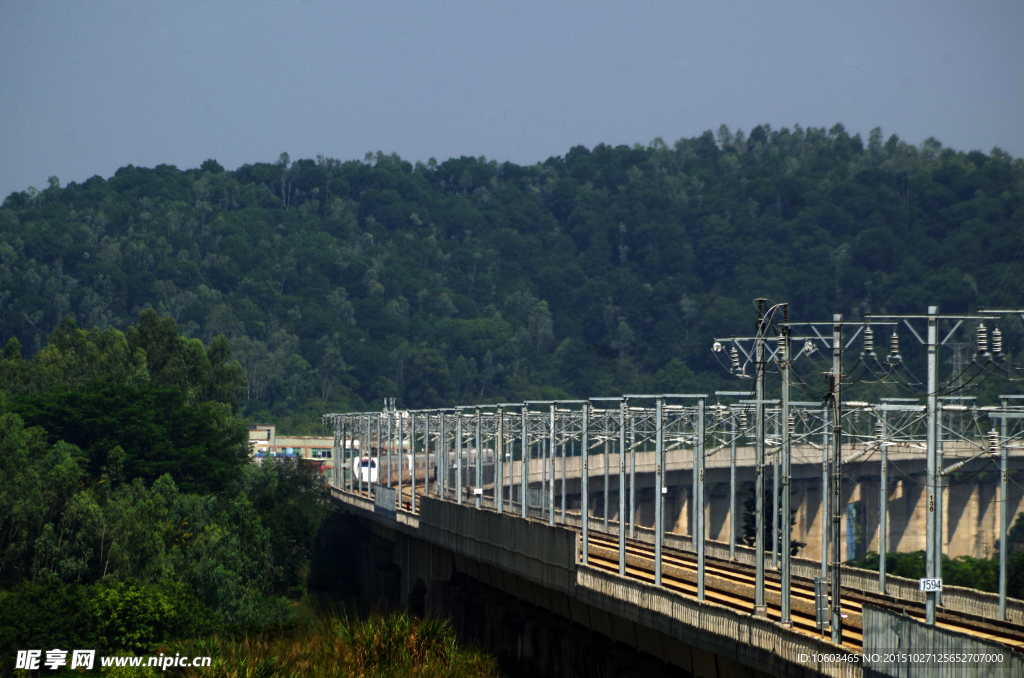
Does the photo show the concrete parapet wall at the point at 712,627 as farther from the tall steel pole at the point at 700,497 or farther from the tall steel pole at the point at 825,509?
the tall steel pole at the point at 825,509

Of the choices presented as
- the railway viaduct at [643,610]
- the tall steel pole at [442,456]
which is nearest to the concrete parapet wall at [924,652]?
the railway viaduct at [643,610]

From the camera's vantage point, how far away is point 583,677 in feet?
189

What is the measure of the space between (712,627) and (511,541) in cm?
2230

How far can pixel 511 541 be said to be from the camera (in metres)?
60.4

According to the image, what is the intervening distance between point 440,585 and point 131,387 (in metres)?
46.0

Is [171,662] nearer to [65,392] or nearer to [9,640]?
[9,640]

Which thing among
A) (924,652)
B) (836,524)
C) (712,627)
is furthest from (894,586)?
(924,652)

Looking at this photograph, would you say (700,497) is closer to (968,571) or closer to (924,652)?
(924,652)

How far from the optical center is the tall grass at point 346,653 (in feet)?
151

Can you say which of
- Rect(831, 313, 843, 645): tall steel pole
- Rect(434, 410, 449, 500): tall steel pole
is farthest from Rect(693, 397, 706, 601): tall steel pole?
Rect(434, 410, 449, 500): tall steel pole

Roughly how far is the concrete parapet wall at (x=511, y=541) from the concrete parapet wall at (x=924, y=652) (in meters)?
21.9

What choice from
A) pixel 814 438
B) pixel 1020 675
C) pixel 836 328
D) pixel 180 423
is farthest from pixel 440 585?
pixel 814 438

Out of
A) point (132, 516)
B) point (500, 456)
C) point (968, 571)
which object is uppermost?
point (500, 456)

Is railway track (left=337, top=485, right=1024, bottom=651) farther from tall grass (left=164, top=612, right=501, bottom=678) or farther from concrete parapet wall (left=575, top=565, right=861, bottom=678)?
tall grass (left=164, top=612, right=501, bottom=678)
